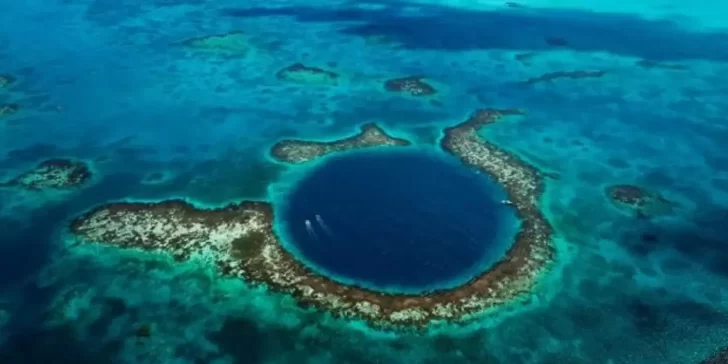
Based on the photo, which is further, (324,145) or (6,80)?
(6,80)

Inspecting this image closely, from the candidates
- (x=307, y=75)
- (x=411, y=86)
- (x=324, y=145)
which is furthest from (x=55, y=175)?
(x=411, y=86)

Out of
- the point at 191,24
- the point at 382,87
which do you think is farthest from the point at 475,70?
the point at 191,24

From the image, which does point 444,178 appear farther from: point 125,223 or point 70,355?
point 70,355

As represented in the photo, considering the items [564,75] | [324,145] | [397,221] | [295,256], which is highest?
[564,75]

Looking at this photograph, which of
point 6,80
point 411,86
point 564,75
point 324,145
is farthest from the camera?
point 564,75

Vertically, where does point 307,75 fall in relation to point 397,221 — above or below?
above

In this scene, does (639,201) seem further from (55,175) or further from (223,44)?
(223,44)

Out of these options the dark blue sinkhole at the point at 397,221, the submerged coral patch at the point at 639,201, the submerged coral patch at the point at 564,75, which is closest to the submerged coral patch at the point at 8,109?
the dark blue sinkhole at the point at 397,221
